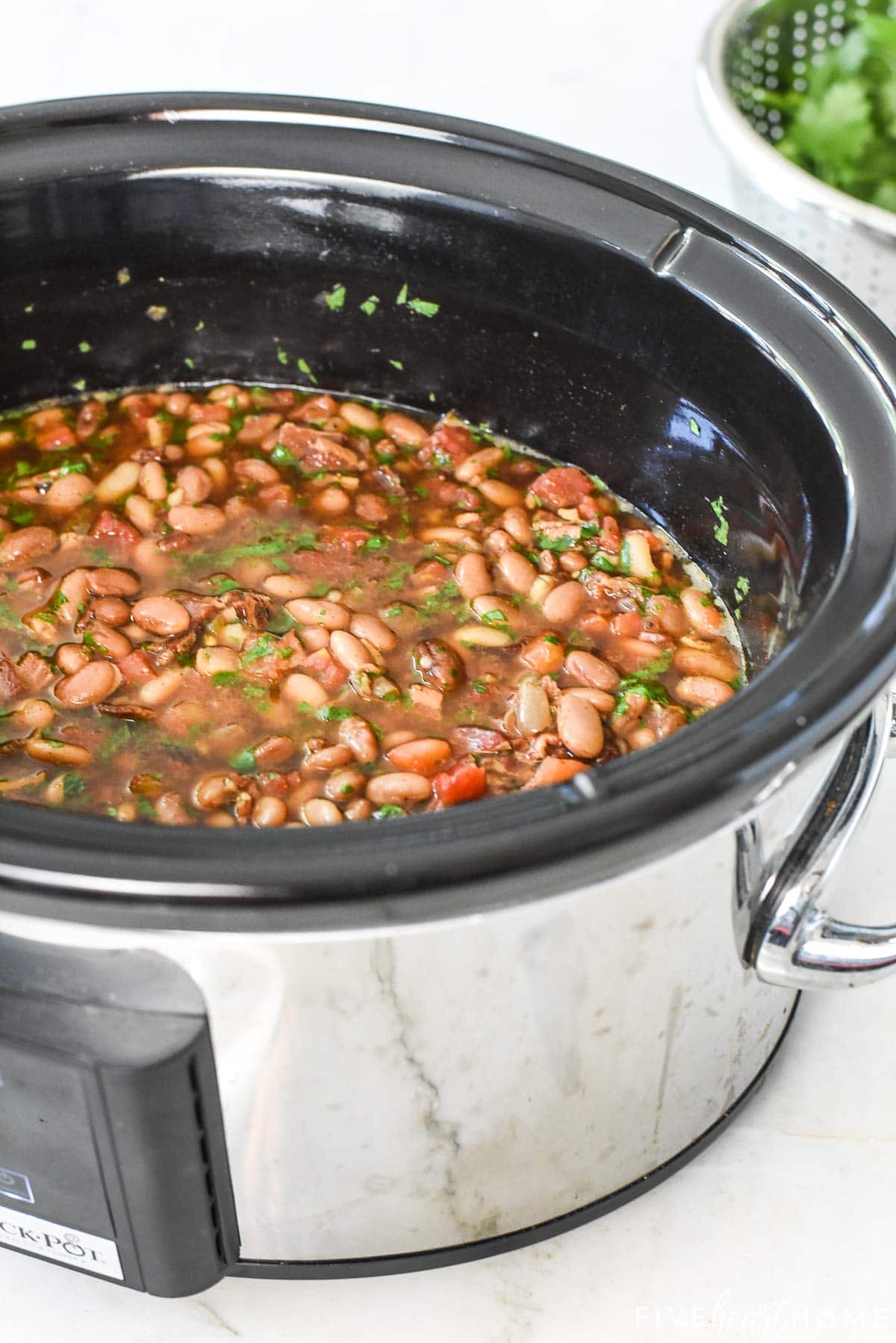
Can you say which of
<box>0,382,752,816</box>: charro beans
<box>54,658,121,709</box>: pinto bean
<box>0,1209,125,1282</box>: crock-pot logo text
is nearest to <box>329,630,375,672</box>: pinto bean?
<box>0,382,752,816</box>: charro beans

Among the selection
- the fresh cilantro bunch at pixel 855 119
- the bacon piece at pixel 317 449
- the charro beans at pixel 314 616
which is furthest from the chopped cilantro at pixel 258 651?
the fresh cilantro bunch at pixel 855 119

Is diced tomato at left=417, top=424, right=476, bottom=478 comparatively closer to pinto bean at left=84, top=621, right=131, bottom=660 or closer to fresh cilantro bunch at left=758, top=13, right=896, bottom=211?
pinto bean at left=84, top=621, right=131, bottom=660

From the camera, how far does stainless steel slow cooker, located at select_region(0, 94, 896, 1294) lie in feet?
3.10

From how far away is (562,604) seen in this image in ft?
5.23

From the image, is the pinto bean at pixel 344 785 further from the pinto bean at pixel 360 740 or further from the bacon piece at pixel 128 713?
the bacon piece at pixel 128 713

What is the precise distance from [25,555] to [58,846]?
812 mm

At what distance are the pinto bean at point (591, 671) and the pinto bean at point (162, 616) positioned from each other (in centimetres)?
39

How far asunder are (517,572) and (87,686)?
1.53 feet

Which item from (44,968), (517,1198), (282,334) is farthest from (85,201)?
(517,1198)

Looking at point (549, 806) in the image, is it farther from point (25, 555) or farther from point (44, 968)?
point (25, 555)

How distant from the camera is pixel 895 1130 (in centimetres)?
142

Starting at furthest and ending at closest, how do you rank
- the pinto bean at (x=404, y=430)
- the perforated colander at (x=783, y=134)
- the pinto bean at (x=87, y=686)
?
the perforated colander at (x=783, y=134), the pinto bean at (x=404, y=430), the pinto bean at (x=87, y=686)

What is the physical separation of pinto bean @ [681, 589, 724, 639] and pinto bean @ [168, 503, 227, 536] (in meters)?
0.53

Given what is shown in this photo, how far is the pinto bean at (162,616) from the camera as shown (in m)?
1.55
